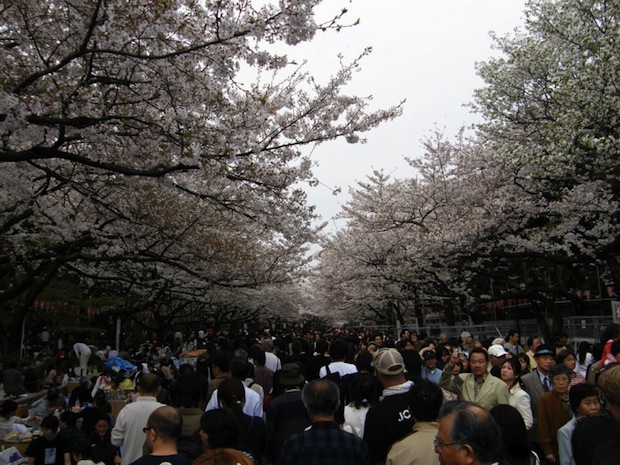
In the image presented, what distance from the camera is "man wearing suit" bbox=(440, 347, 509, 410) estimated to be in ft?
18.2

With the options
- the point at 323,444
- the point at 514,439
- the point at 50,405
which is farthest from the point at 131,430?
the point at 50,405

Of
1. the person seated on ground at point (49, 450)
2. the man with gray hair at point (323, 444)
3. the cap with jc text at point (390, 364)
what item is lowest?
the person seated on ground at point (49, 450)

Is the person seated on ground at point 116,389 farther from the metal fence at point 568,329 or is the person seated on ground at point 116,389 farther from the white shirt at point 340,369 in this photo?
the metal fence at point 568,329

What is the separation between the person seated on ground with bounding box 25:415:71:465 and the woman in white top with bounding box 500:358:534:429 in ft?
16.0

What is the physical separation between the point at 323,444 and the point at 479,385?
2.86 meters

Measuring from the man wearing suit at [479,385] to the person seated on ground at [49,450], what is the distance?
4308mm

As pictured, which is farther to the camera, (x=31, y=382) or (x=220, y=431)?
(x=31, y=382)

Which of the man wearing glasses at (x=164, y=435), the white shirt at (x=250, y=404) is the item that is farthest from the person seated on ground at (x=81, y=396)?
the man wearing glasses at (x=164, y=435)

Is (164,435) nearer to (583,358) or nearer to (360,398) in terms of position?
(360,398)

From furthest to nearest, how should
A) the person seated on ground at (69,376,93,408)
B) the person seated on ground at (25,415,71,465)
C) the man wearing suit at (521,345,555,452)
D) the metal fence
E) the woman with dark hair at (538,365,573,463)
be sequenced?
the metal fence, the person seated on ground at (69,376,93,408), the person seated on ground at (25,415,71,465), the man wearing suit at (521,345,555,452), the woman with dark hair at (538,365,573,463)

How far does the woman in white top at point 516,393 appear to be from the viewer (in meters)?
5.62

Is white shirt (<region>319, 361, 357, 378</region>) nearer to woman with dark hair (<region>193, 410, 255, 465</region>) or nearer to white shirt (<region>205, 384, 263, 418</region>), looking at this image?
white shirt (<region>205, 384, 263, 418</region>)

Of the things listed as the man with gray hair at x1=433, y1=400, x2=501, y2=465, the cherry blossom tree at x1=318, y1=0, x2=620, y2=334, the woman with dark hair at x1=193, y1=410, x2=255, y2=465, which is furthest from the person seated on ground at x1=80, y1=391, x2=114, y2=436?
the cherry blossom tree at x1=318, y1=0, x2=620, y2=334

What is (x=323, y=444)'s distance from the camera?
11.4ft
